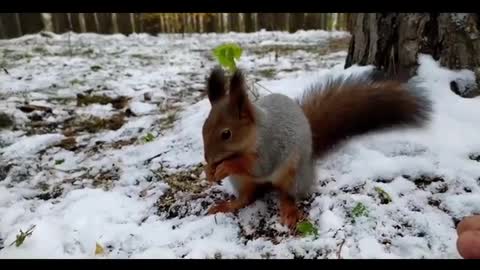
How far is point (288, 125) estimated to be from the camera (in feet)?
4.72

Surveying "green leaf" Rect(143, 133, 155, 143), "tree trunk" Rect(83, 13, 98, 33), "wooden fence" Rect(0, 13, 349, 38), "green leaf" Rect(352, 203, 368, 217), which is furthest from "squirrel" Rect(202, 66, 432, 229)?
"tree trunk" Rect(83, 13, 98, 33)

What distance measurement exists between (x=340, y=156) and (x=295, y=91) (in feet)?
2.01

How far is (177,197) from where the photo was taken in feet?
5.19

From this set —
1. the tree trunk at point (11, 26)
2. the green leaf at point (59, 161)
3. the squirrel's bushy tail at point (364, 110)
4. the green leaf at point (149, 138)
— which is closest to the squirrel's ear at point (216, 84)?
the squirrel's bushy tail at point (364, 110)

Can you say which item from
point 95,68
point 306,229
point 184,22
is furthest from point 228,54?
point 184,22

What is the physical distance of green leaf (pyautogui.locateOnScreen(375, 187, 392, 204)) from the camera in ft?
4.55

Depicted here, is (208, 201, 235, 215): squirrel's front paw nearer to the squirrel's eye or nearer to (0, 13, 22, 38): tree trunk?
the squirrel's eye

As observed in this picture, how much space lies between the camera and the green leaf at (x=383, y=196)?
1.39 meters

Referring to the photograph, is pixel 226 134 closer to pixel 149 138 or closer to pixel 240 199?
pixel 240 199

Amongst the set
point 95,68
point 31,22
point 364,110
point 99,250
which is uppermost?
point 31,22

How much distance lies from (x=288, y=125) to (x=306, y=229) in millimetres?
331

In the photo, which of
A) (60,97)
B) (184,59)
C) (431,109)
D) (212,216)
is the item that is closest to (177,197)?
(212,216)

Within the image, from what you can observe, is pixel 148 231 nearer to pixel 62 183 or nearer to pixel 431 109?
pixel 62 183
